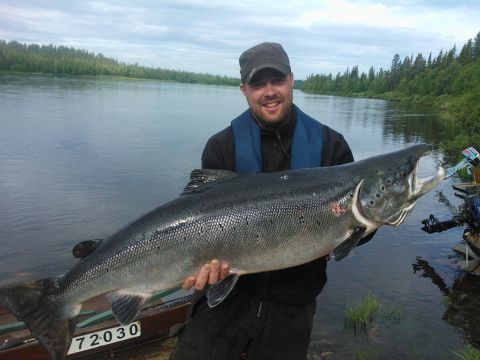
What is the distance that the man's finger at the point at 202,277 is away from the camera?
3.40 metres

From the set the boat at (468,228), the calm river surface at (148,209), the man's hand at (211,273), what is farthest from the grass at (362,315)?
the man's hand at (211,273)

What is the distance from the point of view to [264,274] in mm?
3697

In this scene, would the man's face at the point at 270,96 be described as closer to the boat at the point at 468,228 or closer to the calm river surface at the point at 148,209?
the calm river surface at the point at 148,209

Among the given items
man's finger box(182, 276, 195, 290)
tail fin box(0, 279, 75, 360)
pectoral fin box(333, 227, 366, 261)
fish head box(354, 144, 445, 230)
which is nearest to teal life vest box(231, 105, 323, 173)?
fish head box(354, 144, 445, 230)

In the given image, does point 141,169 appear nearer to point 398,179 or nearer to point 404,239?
point 404,239

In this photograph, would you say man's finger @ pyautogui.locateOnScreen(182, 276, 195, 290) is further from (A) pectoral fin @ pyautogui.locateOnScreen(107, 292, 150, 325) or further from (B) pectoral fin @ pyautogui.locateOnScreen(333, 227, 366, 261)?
(B) pectoral fin @ pyautogui.locateOnScreen(333, 227, 366, 261)

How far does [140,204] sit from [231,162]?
11615 millimetres

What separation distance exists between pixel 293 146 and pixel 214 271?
4.27ft

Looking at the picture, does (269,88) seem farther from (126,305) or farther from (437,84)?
(437,84)

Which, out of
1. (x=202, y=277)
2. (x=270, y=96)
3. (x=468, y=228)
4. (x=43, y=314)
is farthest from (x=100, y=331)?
(x=468, y=228)

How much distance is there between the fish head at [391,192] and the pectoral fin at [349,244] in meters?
0.08

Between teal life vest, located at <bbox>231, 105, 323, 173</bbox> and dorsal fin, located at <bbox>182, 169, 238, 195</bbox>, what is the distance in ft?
0.88

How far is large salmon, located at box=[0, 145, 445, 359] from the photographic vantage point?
3.42 meters

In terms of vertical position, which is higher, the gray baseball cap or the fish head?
the gray baseball cap
